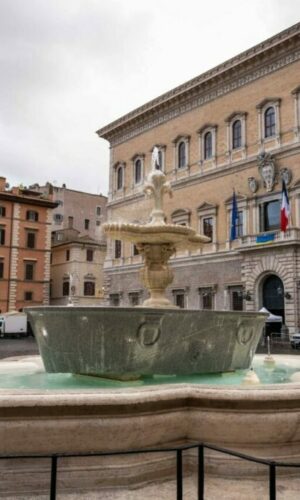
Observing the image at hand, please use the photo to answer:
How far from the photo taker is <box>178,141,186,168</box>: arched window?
33406 mm

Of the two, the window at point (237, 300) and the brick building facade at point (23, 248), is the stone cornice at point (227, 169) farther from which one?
the brick building facade at point (23, 248)

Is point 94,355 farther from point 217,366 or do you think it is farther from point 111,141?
point 111,141

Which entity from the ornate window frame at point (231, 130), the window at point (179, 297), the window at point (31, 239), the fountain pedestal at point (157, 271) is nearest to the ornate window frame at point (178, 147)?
the ornate window frame at point (231, 130)

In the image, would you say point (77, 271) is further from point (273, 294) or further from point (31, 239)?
point (273, 294)

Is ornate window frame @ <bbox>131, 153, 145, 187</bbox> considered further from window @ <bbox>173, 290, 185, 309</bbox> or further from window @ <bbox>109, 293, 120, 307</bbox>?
window @ <bbox>173, 290, 185, 309</bbox>

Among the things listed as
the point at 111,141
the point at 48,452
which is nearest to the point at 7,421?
the point at 48,452

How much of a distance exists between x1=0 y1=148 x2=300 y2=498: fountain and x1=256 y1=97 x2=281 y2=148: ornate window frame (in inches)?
938

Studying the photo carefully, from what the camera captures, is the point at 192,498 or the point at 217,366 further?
the point at 217,366

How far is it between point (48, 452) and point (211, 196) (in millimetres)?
27875

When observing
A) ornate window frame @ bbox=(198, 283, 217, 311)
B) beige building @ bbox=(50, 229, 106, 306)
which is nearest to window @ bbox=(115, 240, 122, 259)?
ornate window frame @ bbox=(198, 283, 217, 311)

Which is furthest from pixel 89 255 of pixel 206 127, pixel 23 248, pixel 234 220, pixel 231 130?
pixel 234 220

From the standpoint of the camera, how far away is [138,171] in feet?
121

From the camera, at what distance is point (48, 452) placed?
3725 millimetres

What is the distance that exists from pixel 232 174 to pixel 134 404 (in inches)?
1057
